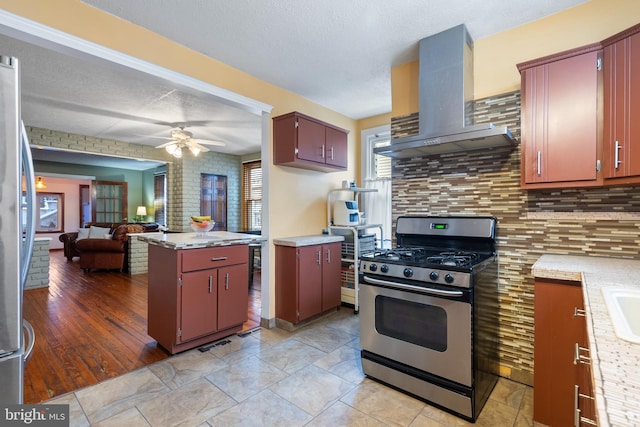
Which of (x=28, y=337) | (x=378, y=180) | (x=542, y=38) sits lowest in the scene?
(x=28, y=337)

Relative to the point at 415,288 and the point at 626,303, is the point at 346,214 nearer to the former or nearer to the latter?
the point at 415,288

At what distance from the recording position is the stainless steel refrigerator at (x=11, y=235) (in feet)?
3.35

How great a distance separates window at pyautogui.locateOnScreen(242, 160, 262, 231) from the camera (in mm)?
7000

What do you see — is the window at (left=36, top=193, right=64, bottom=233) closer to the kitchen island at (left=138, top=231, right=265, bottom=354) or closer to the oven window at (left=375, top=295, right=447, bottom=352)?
the kitchen island at (left=138, top=231, right=265, bottom=354)

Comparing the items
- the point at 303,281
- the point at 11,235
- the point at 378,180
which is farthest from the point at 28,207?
→ the point at 378,180

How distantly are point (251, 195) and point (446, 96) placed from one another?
18.1 feet

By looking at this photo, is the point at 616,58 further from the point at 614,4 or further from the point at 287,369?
the point at 287,369

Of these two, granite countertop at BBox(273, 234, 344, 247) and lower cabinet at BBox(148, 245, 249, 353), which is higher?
granite countertop at BBox(273, 234, 344, 247)

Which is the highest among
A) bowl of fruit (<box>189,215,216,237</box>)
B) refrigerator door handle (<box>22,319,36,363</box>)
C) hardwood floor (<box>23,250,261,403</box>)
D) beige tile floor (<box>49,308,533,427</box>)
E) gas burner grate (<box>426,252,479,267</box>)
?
bowl of fruit (<box>189,215,216,237</box>)

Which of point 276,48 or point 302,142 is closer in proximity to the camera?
point 276,48

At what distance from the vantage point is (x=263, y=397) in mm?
1966

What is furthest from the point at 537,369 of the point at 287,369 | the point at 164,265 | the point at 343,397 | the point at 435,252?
the point at 164,265

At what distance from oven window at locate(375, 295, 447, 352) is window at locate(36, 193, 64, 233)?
1114 centimetres

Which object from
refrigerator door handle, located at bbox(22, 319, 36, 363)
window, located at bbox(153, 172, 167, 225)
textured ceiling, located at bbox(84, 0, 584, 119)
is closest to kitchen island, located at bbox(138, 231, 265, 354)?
refrigerator door handle, located at bbox(22, 319, 36, 363)
